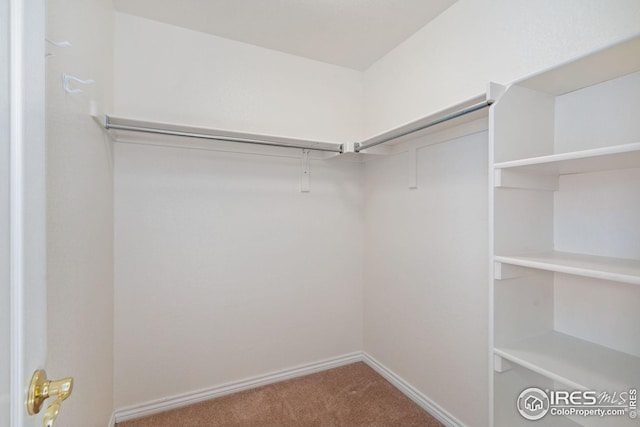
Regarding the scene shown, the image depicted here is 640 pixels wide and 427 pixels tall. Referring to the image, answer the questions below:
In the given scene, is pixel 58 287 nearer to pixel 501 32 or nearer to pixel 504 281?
pixel 504 281

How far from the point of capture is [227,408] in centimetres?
199

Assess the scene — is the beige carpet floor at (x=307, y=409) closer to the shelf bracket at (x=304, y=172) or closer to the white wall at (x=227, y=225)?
the white wall at (x=227, y=225)

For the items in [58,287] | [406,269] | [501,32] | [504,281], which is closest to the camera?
[58,287]

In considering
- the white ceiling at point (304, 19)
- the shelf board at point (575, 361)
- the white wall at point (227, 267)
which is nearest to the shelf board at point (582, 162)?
the shelf board at point (575, 361)

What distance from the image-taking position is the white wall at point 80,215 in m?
0.92

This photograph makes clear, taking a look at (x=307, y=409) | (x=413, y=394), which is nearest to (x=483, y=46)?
(x=413, y=394)

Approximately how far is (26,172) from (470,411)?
2.19 metres

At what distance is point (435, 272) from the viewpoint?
1932 mm

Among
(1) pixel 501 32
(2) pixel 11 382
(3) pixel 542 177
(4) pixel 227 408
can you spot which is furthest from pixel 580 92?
(4) pixel 227 408

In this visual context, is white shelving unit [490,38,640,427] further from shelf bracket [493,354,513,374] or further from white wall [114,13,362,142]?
white wall [114,13,362,142]

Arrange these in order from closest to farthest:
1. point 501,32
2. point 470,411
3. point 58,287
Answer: point 58,287 < point 501,32 < point 470,411

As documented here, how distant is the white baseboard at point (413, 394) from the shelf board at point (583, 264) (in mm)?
1224

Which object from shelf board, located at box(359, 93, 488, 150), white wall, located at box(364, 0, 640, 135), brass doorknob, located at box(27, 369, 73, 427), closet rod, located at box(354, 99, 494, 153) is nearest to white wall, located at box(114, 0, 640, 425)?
white wall, located at box(364, 0, 640, 135)

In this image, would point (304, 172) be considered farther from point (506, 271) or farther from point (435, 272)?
point (506, 271)
